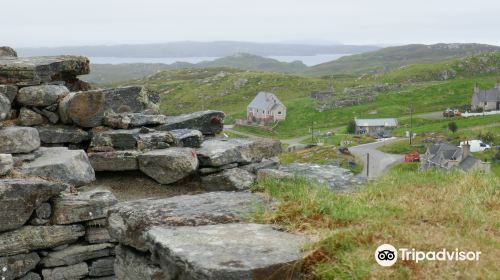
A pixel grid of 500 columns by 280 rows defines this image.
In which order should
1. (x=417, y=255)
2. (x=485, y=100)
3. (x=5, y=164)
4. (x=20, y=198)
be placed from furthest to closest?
(x=485, y=100)
(x=5, y=164)
(x=20, y=198)
(x=417, y=255)

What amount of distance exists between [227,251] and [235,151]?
299 inches

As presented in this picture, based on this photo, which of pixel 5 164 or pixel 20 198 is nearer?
pixel 20 198

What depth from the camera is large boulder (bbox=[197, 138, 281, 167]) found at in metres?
13.1

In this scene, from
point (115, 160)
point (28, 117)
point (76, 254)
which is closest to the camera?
point (76, 254)

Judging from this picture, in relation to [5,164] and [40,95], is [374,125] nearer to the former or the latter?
[40,95]

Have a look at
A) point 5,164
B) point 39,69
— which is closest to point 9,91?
point 39,69

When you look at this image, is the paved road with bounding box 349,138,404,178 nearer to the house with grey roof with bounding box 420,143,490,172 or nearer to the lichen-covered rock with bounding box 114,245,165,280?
the house with grey roof with bounding box 420,143,490,172

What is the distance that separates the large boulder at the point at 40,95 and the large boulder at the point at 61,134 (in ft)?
2.13

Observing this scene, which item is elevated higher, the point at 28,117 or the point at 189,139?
the point at 28,117

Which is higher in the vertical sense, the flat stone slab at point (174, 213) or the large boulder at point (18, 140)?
the large boulder at point (18, 140)

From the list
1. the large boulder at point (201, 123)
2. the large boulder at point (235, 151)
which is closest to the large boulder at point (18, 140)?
the large boulder at point (201, 123)

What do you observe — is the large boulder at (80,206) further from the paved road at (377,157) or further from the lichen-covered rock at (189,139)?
the paved road at (377,157)

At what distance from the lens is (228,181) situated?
42.0ft

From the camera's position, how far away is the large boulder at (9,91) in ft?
43.9
